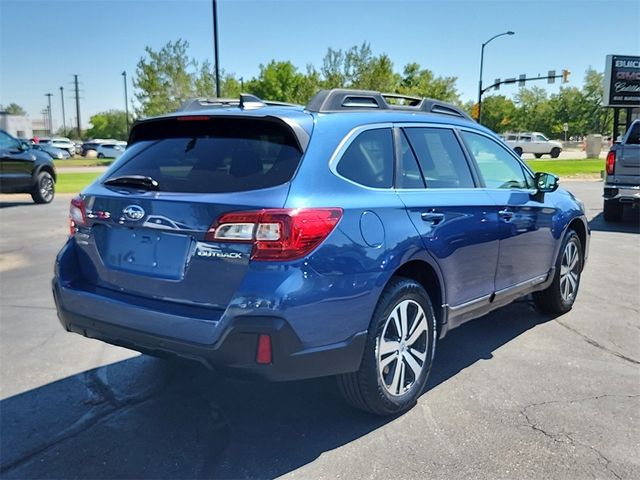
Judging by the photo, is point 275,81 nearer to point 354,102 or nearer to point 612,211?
point 612,211

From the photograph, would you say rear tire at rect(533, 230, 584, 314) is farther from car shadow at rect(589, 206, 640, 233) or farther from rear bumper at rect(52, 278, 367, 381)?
car shadow at rect(589, 206, 640, 233)

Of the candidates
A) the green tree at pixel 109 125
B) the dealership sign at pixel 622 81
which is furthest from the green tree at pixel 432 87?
the green tree at pixel 109 125

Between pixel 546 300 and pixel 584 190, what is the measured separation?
14.3 m

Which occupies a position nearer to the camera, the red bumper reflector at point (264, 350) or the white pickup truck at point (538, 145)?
the red bumper reflector at point (264, 350)

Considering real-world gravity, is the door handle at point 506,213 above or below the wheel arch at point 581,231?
above

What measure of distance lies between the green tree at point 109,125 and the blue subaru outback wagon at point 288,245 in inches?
4402

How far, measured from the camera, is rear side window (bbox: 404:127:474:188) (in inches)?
148

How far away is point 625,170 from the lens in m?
10.5

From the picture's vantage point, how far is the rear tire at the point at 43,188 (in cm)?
1463

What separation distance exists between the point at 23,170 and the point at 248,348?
13.8m

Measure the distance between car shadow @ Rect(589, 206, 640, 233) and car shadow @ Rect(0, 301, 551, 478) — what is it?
7794 millimetres

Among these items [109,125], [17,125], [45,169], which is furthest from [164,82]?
[109,125]

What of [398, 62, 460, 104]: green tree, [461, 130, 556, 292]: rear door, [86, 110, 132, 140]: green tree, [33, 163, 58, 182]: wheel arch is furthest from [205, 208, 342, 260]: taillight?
[86, 110, 132, 140]: green tree

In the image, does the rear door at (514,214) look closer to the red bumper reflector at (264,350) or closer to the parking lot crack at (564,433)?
the parking lot crack at (564,433)
